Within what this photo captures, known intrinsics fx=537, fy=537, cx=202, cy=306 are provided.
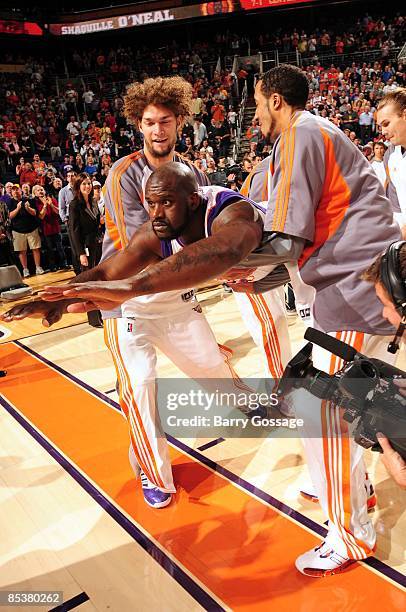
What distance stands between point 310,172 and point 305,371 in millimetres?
688

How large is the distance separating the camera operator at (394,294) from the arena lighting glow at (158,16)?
23.8m

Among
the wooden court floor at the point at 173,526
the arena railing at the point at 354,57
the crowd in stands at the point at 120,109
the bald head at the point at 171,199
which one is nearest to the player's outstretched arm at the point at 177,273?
the bald head at the point at 171,199

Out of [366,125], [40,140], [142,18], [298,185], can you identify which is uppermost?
[142,18]

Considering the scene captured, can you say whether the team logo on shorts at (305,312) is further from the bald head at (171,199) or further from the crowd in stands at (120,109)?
the crowd in stands at (120,109)

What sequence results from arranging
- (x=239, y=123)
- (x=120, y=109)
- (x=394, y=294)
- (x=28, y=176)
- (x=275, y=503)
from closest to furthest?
(x=394, y=294), (x=275, y=503), (x=28, y=176), (x=239, y=123), (x=120, y=109)

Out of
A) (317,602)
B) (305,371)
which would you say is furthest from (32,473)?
(305,371)

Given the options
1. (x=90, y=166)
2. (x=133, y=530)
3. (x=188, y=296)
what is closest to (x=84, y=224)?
(x=188, y=296)

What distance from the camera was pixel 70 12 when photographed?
24.1m

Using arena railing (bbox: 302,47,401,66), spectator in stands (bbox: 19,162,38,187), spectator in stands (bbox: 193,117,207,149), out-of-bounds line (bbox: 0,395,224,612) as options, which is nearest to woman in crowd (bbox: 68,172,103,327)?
out-of-bounds line (bbox: 0,395,224,612)

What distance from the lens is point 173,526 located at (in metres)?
2.67

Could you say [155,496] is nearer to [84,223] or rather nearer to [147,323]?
[147,323]

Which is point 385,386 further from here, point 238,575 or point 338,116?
point 338,116

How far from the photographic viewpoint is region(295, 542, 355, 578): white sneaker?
87.2 inches

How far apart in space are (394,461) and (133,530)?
61.8 inches
